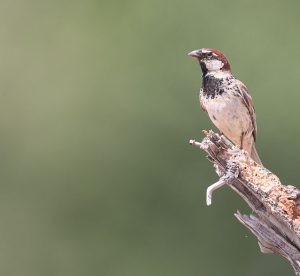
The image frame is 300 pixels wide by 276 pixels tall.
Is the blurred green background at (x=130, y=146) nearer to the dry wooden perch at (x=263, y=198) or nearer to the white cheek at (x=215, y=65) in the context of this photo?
the white cheek at (x=215, y=65)

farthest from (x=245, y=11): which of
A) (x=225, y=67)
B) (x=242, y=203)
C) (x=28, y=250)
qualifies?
(x=225, y=67)

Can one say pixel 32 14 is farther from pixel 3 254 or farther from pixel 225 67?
pixel 225 67

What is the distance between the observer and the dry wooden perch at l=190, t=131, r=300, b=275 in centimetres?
637

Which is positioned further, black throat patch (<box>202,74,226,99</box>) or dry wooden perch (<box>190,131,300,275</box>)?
black throat patch (<box>202,74,226,99</box>)

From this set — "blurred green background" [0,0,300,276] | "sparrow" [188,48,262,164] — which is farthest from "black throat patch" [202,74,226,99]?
"blurred green background" [0,0,300,276]

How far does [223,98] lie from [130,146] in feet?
23.0

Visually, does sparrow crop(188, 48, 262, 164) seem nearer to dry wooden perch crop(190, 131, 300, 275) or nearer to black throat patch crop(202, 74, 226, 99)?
black throat patch crop(202, 74, 226, 99)

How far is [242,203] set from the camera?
14.0 meters

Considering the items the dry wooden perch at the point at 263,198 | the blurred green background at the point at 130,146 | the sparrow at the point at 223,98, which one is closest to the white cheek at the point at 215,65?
the sparrow at the point at 223,98

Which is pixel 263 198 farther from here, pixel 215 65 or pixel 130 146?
pixel 130 146

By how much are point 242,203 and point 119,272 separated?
214cm

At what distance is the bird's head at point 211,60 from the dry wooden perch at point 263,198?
1.45 meters

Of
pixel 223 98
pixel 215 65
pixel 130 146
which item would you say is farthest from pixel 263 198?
pixel 130 146

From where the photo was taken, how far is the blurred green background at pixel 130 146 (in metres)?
14.5
